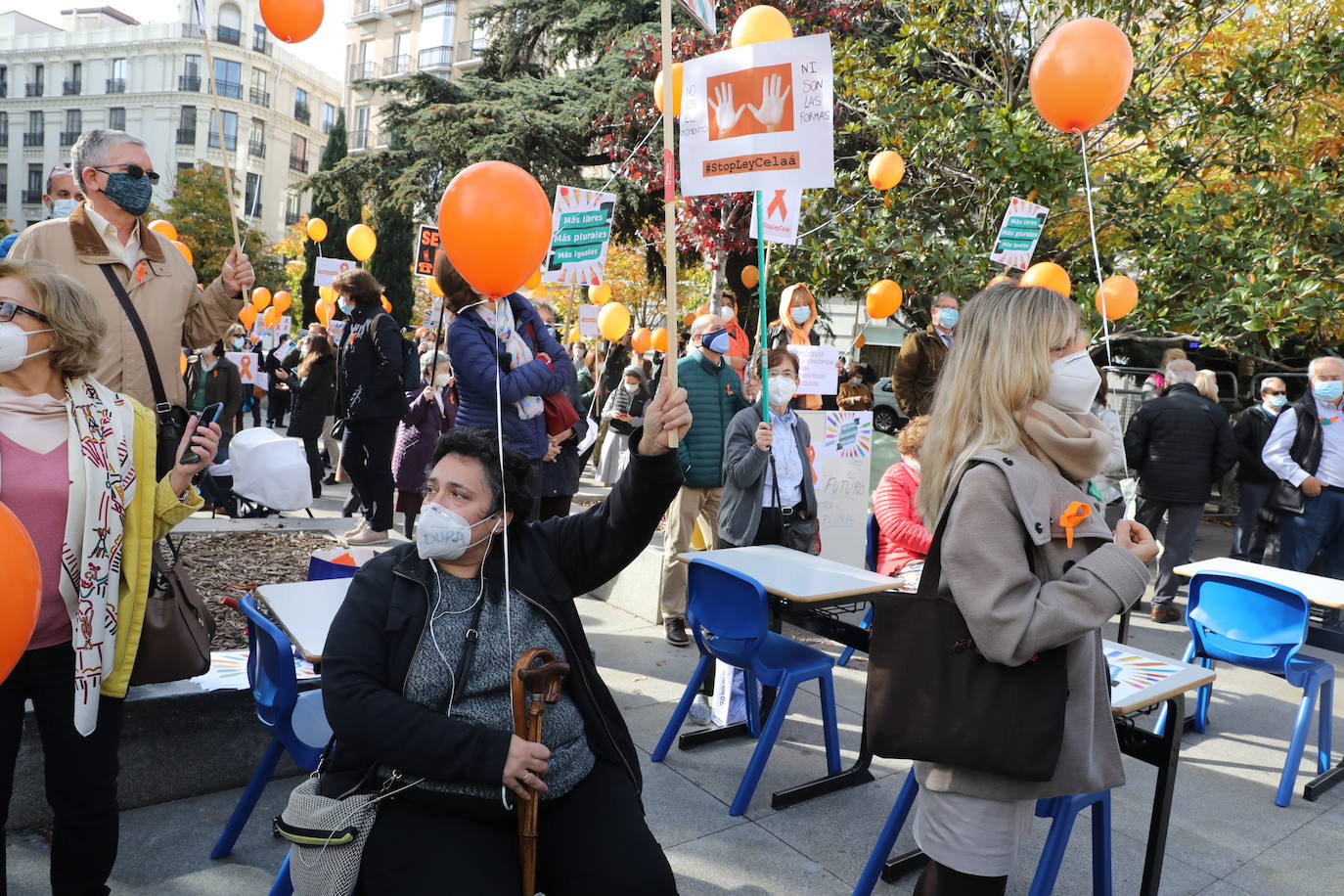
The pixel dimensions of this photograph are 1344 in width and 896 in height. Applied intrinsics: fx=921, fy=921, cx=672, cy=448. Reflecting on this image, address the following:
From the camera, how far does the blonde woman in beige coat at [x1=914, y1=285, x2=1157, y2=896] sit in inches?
76.0

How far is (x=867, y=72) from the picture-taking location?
10711mm

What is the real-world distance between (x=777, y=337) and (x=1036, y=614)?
731 cm

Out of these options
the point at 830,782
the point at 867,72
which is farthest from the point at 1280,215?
the point at 830,782

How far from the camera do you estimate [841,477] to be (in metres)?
7.14

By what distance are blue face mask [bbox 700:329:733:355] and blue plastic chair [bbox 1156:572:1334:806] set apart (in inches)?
110

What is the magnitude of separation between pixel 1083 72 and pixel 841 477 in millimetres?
3180

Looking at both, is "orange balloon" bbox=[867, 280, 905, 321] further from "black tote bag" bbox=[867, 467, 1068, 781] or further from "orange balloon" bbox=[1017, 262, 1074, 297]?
"black tote bag" bbox=[867, 467, 1068, 781]

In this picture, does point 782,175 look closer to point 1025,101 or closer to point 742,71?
point 742,71

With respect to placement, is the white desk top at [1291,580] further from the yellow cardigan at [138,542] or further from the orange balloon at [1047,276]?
the yellow cardigan at [138,542]

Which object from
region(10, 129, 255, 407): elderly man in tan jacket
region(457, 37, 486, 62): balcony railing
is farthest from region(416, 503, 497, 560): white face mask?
region(457, 37, 486, 62): balcony railing

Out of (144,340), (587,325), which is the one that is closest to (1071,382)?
(144,340)

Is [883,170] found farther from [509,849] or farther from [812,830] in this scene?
[509,849]

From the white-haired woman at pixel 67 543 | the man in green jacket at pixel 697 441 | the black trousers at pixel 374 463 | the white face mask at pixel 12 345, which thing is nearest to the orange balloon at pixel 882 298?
the man in green jacket at pixel 697 441

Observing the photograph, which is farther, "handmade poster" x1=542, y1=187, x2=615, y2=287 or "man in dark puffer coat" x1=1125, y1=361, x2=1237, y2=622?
"handmade poster" x1=542, y1=187, x2=615, y2=287
